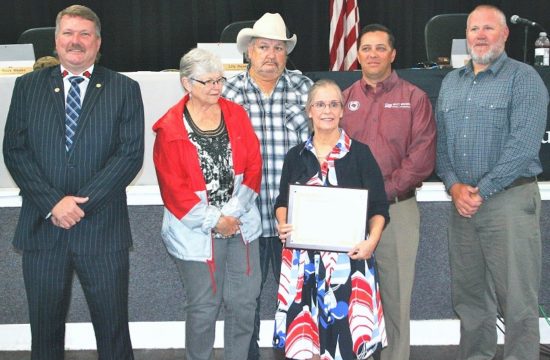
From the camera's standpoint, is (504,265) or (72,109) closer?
(72,109)

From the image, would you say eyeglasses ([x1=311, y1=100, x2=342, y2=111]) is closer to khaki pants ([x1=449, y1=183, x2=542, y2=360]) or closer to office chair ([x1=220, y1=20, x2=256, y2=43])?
khaki pants ([x1=449, y1=183, x2=542, y2=360])

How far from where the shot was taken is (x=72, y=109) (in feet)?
9.96

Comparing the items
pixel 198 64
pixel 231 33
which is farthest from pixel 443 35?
pixel 198 64

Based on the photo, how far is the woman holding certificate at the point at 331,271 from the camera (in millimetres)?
2928

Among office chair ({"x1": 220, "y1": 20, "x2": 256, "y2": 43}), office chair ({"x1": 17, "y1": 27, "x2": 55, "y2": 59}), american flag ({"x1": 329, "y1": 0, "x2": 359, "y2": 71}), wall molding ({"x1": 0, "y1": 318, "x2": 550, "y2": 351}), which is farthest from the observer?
american flag ({"x1": 329, "y1": 0, "x2": 359, "y2": 71})

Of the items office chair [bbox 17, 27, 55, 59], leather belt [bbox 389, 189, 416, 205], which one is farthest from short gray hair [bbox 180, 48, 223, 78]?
office chair [bbox 17, 27, 55, 59]

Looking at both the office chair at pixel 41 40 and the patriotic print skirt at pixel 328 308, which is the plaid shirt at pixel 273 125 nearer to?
the patriotic print skirt at pixel 328 308

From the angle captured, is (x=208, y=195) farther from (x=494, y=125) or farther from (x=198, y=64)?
(x=494, y=125)

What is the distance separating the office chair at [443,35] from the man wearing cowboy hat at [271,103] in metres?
2.64

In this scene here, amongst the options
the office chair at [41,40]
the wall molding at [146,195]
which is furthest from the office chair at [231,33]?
the wall molding at [146,195]

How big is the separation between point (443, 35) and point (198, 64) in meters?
3.26

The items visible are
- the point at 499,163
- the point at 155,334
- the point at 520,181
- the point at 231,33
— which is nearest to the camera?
the point at 499,163

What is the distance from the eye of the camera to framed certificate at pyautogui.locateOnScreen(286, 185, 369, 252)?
2.92 m

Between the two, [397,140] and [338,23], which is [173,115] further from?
[338,23]
